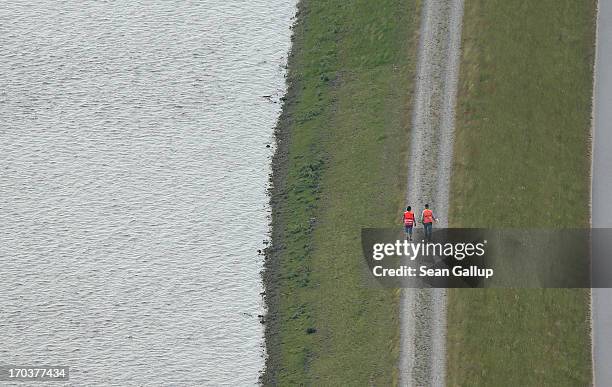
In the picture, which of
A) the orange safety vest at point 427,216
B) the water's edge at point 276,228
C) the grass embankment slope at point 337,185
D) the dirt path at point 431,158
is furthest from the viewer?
the water's edge at point 276,228

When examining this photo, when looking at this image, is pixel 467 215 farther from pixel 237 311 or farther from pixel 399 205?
pixel 237 311

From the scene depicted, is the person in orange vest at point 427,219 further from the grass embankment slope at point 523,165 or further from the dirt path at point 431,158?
the grass embankment slope at point 523,165

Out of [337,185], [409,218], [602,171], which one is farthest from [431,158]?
[602,171]

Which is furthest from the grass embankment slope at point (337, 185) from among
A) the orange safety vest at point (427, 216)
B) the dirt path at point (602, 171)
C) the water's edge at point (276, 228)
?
the dirt path at point (602, 171)

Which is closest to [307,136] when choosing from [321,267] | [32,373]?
[321,267]

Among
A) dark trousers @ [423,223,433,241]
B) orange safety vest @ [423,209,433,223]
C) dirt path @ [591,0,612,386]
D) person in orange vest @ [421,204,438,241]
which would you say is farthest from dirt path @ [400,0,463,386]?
dirt path @ [591,0,612,386]

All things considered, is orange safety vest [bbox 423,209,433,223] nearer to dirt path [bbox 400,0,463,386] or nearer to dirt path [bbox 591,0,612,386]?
dirt path [bbox 400,0,463,386]

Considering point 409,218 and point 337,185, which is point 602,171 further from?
point 337,185
